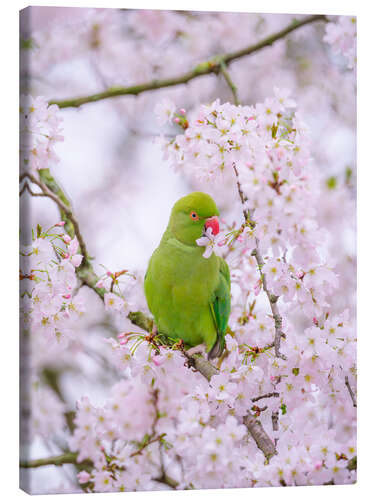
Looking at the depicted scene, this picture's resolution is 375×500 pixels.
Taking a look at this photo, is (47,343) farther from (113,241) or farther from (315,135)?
(315,135)

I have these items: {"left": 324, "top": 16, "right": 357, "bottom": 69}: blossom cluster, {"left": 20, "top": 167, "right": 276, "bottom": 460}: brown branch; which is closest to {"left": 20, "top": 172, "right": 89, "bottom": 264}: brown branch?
{"left": 20, "top": 167, "right": 276, "bottom": 460}: brown branch

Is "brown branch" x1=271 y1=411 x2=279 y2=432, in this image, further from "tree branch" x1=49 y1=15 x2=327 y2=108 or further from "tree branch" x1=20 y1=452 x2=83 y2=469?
"tree branch" x1=49 y1=15 x2=327 y2=108

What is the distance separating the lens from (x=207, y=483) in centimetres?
331

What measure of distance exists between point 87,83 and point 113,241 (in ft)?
2.37

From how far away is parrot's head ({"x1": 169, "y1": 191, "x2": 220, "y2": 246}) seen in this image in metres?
3.23

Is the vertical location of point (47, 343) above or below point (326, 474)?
above

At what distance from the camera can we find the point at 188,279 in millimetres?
3307

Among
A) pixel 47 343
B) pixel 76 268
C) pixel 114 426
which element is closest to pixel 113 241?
pixel 76 268

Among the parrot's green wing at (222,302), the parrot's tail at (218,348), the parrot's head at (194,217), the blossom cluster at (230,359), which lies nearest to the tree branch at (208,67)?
the blossom cluster at (230,359)

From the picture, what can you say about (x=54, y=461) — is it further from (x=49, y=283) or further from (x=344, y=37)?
(x=344, y=37)

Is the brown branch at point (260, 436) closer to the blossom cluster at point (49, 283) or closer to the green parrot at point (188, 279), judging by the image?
the green parrot at point (188, 279)

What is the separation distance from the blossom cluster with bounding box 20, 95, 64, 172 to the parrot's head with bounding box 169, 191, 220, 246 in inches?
24.1

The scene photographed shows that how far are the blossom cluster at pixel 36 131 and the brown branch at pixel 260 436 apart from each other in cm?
142

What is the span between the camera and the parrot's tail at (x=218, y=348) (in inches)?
136
